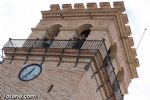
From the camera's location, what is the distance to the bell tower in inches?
1022

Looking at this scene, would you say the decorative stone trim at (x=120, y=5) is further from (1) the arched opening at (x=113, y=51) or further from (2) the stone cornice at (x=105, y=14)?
(1) the arched opening at (x=113, y=51)

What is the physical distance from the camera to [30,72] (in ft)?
88.6

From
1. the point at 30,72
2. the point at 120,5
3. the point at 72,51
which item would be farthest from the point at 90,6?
the point at 30,72

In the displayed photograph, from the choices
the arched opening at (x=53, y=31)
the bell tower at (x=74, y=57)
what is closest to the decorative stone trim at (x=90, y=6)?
the bell tower at (x=74, y=57)

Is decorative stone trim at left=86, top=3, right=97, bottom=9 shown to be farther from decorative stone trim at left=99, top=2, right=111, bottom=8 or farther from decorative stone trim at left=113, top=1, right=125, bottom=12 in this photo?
decorative stone trim at left=113, top=1, right=125, bottom=12

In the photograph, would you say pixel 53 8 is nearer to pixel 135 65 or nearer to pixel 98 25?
pixel 98 25

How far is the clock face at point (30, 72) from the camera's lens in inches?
1054

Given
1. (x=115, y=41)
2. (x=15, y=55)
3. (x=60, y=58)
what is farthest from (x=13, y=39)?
(x=115, y=41)

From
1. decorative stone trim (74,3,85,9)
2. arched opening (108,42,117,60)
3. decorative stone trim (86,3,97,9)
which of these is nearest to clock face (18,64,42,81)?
arched opening (108,42,117,60)

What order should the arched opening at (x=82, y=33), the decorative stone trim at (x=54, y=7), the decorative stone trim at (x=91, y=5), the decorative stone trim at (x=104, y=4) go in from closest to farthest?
the arched opening at (x=82, y=33) → the decorative stone trim at (x=104, y=4) → the decorative stone trim at (x=91, y=5) → the decorative stone trim at (x=54, y=7)

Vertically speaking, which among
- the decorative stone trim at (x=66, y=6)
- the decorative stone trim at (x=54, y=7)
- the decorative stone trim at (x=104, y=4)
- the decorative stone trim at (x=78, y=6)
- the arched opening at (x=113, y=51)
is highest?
the decorative stone trim at (x=54, y=7)

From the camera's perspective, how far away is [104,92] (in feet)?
92.2

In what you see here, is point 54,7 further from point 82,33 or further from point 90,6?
point 82,33

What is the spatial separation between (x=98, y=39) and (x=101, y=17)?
2017 mm
